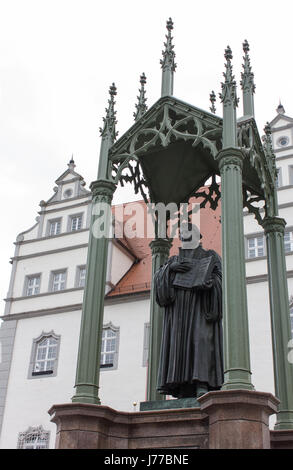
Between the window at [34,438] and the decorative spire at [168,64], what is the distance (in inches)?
652

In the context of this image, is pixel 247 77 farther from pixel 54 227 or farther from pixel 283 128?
pixel 54 227

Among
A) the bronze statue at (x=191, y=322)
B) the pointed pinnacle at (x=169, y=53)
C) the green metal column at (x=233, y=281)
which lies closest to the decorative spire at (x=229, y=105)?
the green metal column at (x=233, y=281)

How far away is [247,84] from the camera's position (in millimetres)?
9164

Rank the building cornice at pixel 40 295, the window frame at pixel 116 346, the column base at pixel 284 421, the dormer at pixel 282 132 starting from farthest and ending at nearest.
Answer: the building cornice at pixel 40 295 → the dormer at pixel 282 132 → the window frame at pixel 116 346 → the column base at pixel 284 421

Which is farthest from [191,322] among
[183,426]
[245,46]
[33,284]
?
[33,284]

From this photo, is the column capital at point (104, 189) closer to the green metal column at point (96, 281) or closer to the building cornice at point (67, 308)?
the green metal column at point (96, 281)

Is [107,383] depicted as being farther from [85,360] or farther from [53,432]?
[85,360]

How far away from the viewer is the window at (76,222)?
85.4 feet

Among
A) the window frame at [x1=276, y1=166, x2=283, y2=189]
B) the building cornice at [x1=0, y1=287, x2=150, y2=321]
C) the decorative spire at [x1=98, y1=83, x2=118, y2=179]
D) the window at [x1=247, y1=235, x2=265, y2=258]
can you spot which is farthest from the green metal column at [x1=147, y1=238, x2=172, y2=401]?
the building cornice at [x1=0, y1=287, x2=150, y2=321]

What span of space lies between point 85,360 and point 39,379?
56.6 ft

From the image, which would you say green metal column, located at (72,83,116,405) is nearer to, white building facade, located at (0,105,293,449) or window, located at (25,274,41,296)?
white building facade, located at (0,105,293,449)

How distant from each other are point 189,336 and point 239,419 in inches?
74.4

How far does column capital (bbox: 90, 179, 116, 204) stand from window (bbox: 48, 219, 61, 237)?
18.4 metres
